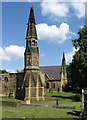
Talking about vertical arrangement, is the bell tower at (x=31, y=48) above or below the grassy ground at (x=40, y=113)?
above

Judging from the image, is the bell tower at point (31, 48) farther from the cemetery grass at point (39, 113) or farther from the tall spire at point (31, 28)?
the cemetery grass at point (39, 113)

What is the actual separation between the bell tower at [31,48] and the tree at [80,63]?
26.0ft

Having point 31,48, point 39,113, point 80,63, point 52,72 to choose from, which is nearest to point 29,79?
point 31,48

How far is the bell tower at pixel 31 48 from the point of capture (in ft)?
88.8

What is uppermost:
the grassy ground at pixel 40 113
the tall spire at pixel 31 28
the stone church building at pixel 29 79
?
the tall spire at pixel 31 28

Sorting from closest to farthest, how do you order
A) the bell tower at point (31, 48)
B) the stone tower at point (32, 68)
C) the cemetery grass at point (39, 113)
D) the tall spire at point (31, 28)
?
the cemetery grass at point (39, 113) < the stone tower at point (32, 68) < the bell tower at point (31, 48) < the tall spire at point (31, 28)

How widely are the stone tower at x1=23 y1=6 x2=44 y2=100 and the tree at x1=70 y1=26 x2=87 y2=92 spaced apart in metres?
7.63

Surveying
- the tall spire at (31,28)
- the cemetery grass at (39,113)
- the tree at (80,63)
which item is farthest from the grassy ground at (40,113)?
the tall spire at (31,28)

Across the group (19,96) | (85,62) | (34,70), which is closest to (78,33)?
(85,62)

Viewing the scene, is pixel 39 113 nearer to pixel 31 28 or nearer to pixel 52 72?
pixel 31 28

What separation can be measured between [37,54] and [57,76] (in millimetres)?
24865

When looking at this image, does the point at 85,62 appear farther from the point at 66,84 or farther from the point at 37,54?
the point at 66,84

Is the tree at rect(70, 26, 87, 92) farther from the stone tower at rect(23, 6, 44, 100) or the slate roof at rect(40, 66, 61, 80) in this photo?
the slate roof at rect(40, 66, 61, 80)

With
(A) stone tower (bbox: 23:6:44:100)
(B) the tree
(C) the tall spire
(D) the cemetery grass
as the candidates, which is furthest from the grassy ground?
(C) the tall spire
